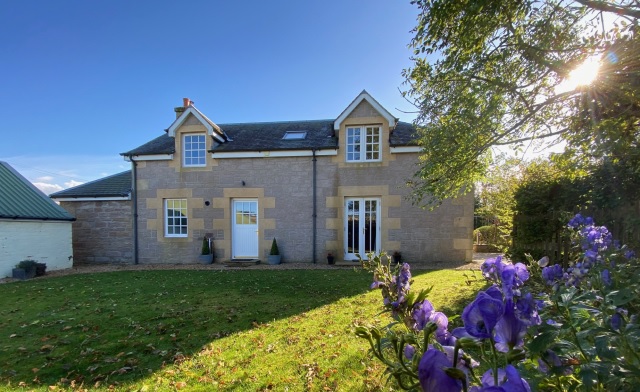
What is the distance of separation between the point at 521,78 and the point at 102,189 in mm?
15683

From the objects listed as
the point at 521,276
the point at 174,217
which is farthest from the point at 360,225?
the point at 521,276

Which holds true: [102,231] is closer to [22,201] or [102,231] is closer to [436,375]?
[22,201]

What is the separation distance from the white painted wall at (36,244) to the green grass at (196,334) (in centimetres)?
299

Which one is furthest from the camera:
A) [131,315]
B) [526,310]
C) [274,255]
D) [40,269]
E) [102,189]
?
[102,189]

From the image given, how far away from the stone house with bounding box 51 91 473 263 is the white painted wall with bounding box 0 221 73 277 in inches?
50.5

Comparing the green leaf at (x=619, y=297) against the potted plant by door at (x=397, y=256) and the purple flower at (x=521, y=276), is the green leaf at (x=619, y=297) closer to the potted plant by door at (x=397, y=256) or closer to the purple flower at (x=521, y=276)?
the purple flower at (x=521, y=276)

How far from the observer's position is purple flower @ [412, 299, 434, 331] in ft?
3.92

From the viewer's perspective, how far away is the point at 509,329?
842 mm

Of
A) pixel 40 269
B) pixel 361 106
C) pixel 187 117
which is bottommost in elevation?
pixel 40 269

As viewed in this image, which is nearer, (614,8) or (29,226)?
(614,8)

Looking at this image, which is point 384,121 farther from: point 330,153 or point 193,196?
point 193,196

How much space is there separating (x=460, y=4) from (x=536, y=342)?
4.99m

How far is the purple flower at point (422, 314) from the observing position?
3.92 ft

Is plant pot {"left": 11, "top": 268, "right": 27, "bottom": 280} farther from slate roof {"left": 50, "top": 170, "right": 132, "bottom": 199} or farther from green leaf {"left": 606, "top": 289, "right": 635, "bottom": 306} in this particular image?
green leaf {"left": 606, "top": 289, "right": 635, "bottom": 306}
